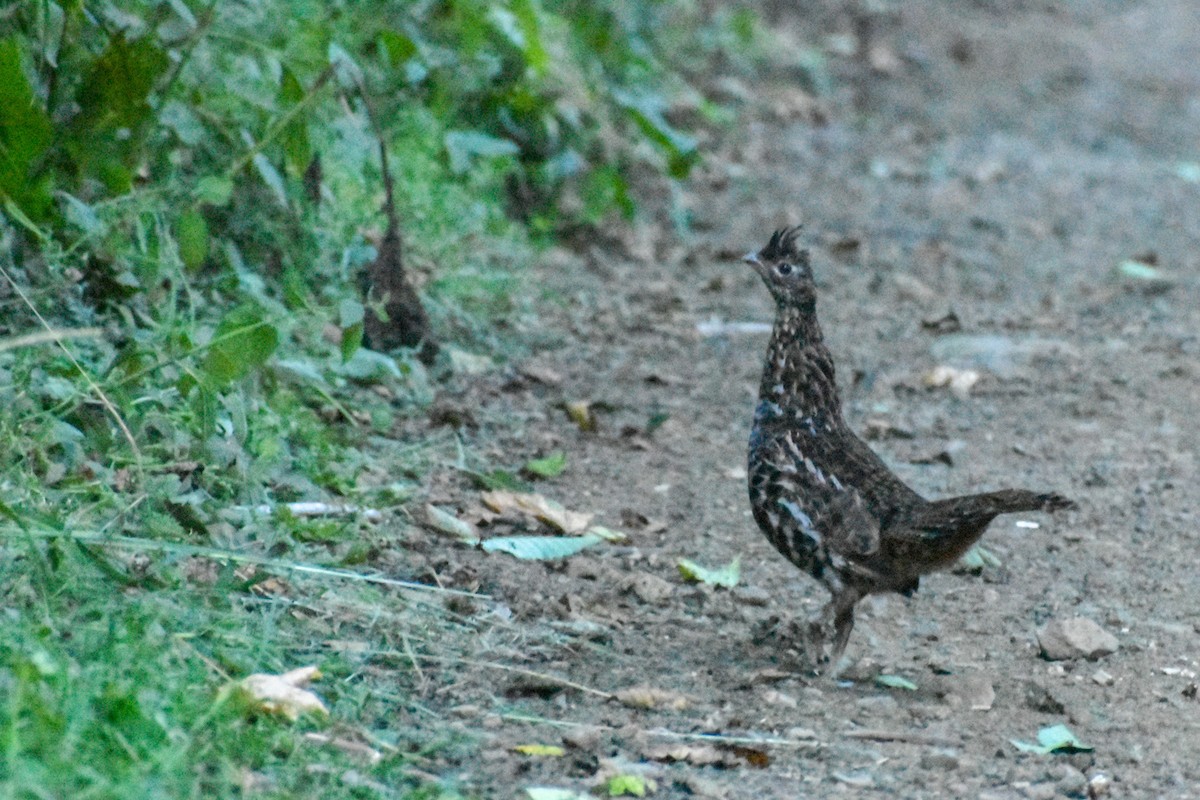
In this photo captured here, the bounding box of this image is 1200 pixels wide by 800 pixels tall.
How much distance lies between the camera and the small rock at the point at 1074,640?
16.8 feet

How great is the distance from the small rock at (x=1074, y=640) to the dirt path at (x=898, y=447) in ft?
0.18

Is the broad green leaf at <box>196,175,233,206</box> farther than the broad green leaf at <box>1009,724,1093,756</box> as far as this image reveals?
Yes

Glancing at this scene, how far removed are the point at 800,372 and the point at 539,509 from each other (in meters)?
1.04

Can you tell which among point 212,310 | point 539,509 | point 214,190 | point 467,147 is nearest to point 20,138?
point 214,190

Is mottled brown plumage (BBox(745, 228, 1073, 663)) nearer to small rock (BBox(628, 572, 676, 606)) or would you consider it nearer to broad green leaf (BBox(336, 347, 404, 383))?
small rock (BBox(628, 572, 676, 606))

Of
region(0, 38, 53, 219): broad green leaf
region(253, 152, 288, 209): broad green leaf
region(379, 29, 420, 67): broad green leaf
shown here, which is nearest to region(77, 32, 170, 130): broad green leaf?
region(0, 38, 53, 219): broad green leaf

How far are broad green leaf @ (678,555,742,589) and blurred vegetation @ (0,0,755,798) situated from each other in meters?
0.95

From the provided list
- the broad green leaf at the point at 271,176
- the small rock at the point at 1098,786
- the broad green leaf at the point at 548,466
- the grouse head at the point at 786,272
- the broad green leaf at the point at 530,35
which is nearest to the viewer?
the small rock at the point at 1098,786

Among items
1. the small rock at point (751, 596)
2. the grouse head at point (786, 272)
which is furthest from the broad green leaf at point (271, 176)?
the small rock at point (751, 596)

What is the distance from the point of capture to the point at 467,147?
848 cm

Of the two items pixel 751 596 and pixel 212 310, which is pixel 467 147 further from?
pixel 751 596

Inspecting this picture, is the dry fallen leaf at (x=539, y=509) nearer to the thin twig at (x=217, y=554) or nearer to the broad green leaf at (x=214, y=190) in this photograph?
the thin twig at (x=217, y=554)

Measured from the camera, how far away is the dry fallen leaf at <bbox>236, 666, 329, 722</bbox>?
3.87 metres

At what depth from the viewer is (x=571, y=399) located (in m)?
7.37
